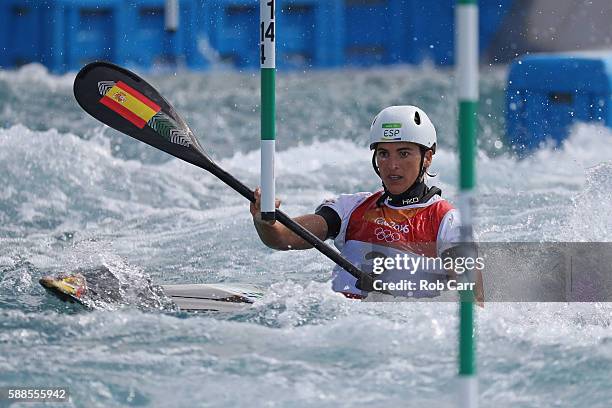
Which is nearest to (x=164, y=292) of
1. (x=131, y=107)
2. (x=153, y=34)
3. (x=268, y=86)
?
(x=131, y=107)

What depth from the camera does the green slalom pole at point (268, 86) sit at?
402 centimetres

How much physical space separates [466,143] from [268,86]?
1116mm

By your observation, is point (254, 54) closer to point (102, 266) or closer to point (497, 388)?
point (102, 266)

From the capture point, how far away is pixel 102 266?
529 centimetres

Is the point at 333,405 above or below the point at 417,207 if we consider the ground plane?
below

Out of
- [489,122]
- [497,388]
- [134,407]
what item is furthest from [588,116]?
[134,407]

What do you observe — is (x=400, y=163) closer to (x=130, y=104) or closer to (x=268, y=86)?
(x=268, y=86)

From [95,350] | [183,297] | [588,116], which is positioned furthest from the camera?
[588,116]

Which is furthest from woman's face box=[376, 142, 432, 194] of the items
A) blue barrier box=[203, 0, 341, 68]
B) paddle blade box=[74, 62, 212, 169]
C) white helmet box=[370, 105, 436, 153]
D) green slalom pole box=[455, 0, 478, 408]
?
blue barrier box=[203, 0, 341, 68]

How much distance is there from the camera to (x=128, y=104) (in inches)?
199

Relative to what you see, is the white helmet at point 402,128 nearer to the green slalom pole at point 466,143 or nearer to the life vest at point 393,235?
the life vest at point 393,235

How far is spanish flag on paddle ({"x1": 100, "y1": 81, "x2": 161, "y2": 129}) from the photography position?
5047 mm

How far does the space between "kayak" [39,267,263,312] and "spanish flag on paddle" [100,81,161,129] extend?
705mm

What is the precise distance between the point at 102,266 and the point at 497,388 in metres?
2.04
